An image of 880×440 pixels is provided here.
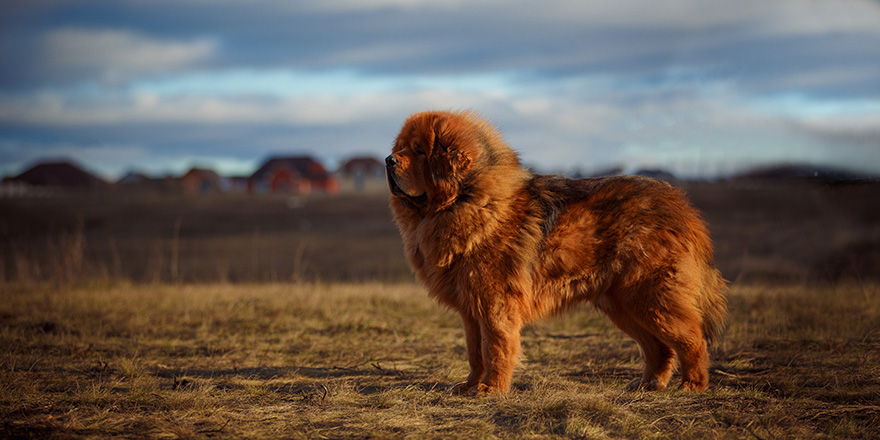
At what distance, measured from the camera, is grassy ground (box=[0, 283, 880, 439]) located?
13.2ft

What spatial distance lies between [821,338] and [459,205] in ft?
14.6

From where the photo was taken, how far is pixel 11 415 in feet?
13.6

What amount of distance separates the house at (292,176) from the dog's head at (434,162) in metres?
64.8

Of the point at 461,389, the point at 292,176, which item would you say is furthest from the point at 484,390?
the point at 292,176

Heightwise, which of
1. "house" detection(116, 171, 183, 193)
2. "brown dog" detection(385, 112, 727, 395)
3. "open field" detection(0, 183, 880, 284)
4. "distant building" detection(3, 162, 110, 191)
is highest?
"distant building" detection(3, 162, 110, 191)

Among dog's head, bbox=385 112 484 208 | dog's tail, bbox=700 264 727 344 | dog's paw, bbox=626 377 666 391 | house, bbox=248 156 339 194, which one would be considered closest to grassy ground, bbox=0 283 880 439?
dog's paw, bbox=626 377 666 391

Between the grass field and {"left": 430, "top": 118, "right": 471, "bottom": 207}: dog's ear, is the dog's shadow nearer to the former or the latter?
the grass field

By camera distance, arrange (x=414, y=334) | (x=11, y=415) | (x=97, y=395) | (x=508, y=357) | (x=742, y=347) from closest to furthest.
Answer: (x=11, y=415), (x=97, y=395), (x=508, y=357), (x=742, y=347), (x=414, y=334)

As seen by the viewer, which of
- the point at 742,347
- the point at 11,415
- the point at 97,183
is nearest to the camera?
the point at 11,415

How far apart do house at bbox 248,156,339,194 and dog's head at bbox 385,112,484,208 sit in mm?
64849

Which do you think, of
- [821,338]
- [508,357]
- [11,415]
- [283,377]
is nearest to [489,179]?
[508,357]

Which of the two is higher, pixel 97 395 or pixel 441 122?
pixel 441 122

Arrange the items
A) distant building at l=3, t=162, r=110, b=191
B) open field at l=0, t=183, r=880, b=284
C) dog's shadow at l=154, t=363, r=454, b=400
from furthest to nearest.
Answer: distant building at l=3, t=162, r=110, b=191 → open field at l=0, t=183, r=880, b=284 → dog's shadow at l=154, t=363, r=454, b=400

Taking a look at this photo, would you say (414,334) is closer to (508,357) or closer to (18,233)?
(508,357)
